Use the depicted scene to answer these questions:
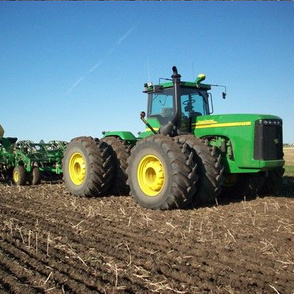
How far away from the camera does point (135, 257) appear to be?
12.3 ft

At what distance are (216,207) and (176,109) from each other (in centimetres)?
203

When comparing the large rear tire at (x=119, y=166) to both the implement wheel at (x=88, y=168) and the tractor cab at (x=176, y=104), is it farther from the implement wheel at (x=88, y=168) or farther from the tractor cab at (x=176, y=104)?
the tractor cab at (x=176, y=104)

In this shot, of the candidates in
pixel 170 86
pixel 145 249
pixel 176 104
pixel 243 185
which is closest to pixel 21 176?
pixel 170 86

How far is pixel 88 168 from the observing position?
307 inches

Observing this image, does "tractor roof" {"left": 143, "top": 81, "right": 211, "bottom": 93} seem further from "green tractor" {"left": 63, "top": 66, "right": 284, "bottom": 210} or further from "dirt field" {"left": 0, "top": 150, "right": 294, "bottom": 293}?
"dirt field" {"left": 0, "top": 150, "right": 294, "bottom": 293}

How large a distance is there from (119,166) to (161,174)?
1.71 meters

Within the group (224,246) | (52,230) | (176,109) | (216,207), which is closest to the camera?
(224,246)

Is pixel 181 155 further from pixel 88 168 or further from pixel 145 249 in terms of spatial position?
pixel 88 168

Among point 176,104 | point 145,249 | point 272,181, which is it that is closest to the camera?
point 145,249

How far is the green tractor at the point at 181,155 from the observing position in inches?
246

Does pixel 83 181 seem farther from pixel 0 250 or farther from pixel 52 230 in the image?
pixel 0 250

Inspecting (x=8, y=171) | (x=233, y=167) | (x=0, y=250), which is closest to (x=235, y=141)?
(x=233, y=167)

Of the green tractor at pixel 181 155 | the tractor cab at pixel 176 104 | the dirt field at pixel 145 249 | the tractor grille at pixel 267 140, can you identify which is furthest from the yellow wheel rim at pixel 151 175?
the tractor grille at pixel 267 140

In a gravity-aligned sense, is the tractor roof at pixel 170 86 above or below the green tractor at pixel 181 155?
above
